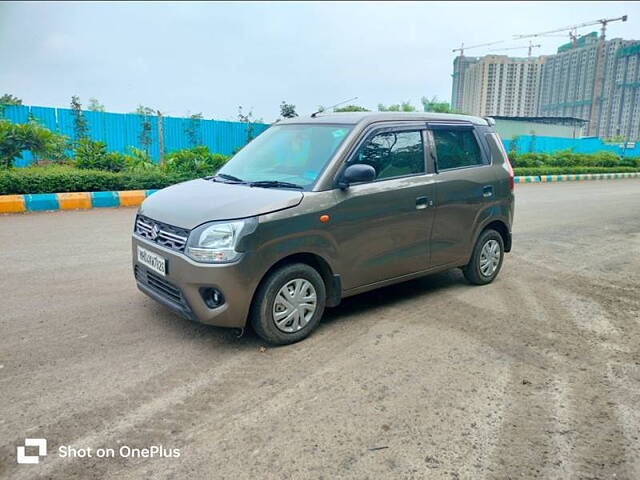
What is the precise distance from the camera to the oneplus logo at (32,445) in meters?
2.47

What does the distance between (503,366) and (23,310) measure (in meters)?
3.97

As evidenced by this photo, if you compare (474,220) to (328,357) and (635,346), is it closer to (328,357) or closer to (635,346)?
(635,346)

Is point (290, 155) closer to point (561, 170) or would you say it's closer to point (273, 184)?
point (273, 184)

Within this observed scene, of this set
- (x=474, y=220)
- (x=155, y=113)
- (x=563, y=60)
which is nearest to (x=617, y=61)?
(x=563, y=60)

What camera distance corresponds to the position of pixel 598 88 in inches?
3027

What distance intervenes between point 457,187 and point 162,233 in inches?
109

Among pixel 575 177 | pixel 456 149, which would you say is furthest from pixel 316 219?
pixel 575 177

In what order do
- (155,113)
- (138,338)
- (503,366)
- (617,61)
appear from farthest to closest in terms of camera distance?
(617,61) → (155,113) → (138,338) → (503,366)

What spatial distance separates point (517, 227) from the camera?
9.43m

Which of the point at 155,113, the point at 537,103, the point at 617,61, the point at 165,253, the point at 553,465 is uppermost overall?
the point at 617,61

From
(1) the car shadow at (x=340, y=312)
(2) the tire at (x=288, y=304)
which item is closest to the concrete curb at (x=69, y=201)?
(1) the car shadow at (x=340, y=312)

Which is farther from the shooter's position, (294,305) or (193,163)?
(193,163)

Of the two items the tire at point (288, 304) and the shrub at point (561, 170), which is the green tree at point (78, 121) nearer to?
the tire at point (288, 304)

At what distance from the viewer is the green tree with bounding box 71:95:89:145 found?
15625 millimetres
